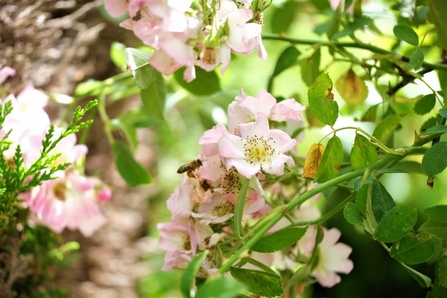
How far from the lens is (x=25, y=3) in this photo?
54 cm

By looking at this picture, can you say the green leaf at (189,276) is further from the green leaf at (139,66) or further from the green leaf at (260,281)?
the green leaf at (139,66)

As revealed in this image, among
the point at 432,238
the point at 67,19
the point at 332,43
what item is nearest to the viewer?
the point at 432,238

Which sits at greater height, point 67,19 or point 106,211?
point 67,19

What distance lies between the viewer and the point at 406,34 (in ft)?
1.38

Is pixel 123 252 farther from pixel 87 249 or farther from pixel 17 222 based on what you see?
pixel 17 222

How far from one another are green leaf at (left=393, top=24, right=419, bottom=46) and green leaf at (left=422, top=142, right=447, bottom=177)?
0.33ft

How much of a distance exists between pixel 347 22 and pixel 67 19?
0.30m

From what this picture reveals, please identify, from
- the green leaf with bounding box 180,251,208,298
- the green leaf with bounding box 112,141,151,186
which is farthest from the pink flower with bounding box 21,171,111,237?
the green leaf with bounding box 180,251,208,298

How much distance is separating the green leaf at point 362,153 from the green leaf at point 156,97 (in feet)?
0.62

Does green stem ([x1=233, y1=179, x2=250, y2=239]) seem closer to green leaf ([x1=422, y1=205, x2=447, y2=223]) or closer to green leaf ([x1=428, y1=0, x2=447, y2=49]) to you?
green leaf ([x1=422, y1=205, x2=447, y2=223])

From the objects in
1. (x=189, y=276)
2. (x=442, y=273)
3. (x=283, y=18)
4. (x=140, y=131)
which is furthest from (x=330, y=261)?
(x=140, y=131)

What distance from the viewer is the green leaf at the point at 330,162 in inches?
14.7

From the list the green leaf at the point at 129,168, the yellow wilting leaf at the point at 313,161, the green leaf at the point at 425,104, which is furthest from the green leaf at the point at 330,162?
the green leaf at the point at 129,168

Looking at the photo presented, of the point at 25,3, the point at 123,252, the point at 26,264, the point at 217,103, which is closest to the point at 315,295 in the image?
the point at 123,252
